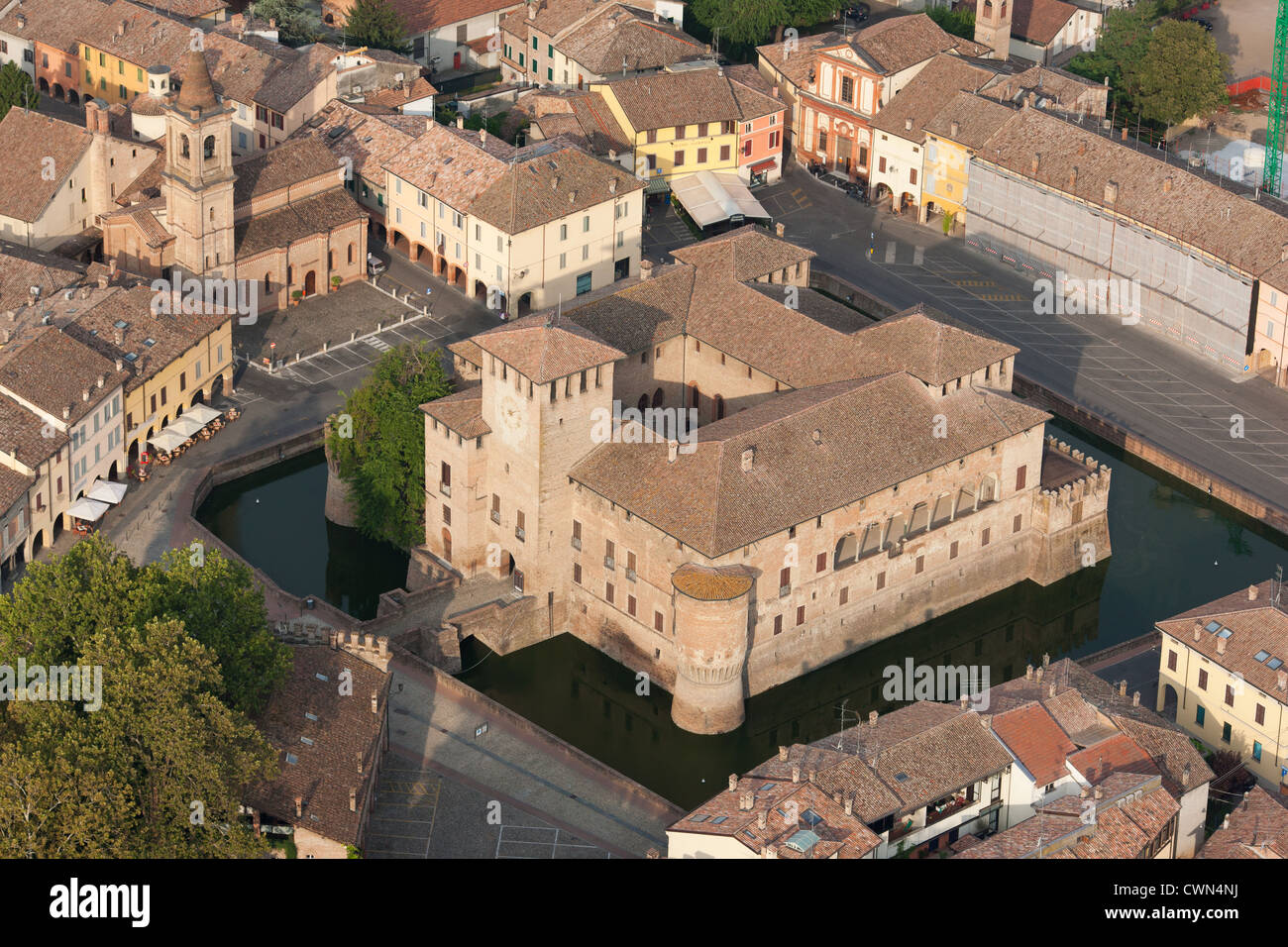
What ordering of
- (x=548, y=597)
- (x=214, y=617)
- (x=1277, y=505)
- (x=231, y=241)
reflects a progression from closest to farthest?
1. (x=214, y=617)
2. (x=548, y=597)
3. (x=1277, y=505)
4. (x=231, y=241)

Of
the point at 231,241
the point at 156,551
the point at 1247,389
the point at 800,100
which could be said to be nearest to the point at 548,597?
the point at 156,551

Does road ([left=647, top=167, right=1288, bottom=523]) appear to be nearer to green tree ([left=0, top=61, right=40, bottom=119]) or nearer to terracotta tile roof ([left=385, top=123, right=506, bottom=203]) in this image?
terracotta tile roof ([left=385, top=123, right=506, bottom=203])

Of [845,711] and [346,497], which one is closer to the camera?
[845,711]

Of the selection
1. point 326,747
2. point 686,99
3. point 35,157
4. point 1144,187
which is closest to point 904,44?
point 686,99

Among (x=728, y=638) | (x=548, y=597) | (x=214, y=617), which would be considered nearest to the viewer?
(x=214, y=617)

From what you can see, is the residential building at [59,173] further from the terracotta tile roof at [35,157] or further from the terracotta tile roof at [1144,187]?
the terracotta tile roof at [1144,187]

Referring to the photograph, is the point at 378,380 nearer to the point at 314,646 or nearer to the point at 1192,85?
the point at 314,646

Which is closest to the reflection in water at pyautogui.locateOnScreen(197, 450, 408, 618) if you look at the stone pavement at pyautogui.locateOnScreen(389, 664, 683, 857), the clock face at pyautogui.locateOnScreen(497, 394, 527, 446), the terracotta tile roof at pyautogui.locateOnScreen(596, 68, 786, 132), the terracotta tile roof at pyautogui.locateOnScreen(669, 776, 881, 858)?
the stone pavement at pyautogui.locateOnScreen(389, 664, 683, 857)

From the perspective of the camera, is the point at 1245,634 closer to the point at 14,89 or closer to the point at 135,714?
the point at 135,714
